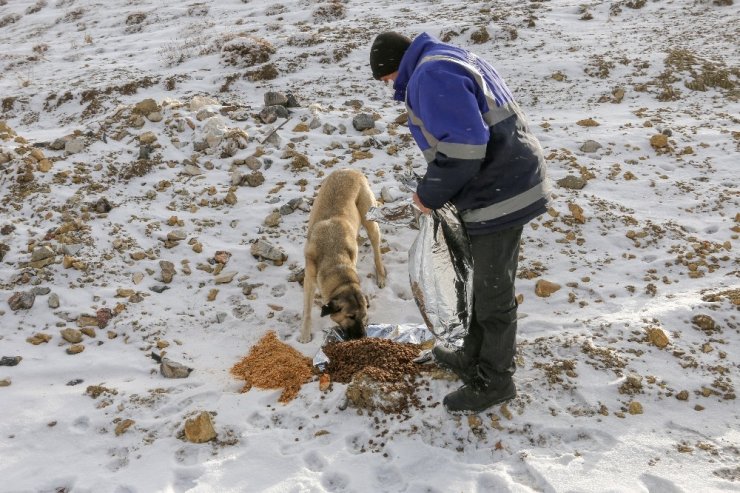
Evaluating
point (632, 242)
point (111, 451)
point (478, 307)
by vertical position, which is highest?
point (478, 307)

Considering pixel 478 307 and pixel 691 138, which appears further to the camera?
pixel 691 138

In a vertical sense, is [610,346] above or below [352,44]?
below

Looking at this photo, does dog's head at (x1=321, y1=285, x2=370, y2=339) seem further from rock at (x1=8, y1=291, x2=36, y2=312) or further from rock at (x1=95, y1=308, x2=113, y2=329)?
rock at (x1=8, y1=291, x2=36, y2=312)

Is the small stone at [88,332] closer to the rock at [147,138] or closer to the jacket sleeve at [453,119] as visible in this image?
the jacket sleeve at [453,119]

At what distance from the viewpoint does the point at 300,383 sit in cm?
388

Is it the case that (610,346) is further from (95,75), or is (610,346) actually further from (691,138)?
(95,75)

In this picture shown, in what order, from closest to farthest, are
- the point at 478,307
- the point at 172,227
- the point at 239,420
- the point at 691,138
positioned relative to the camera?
the point at 478,307 < the point at 239,420 < the point at 172,227 < the point at 691,138

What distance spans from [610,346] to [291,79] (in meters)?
8.86

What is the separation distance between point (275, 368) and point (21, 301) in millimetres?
2718

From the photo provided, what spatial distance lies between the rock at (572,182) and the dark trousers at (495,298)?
145 inches

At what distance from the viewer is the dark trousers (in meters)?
2.96

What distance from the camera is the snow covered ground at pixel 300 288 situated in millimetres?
3172

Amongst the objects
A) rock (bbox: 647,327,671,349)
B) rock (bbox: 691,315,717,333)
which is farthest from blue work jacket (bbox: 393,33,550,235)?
rock (bbox: 691,315,717,333)

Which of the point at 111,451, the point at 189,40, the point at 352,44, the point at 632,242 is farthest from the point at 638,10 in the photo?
the point at 111,451
